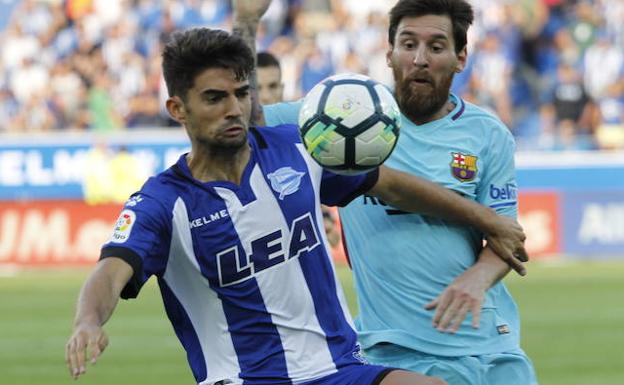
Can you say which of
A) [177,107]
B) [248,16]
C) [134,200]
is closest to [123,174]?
[248,16]

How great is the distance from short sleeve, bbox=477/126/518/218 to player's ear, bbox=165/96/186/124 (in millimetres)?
1470

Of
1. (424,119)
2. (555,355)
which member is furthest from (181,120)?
(555,355)

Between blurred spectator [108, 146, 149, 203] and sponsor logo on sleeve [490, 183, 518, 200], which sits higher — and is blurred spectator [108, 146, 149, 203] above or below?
above

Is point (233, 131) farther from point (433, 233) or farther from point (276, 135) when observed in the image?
point (433, 233)

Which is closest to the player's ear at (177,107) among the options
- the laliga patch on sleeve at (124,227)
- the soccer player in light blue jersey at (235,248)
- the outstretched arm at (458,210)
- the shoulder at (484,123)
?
the soccer player in light blue jersey at (235,248)

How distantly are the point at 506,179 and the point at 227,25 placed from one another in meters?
18.9

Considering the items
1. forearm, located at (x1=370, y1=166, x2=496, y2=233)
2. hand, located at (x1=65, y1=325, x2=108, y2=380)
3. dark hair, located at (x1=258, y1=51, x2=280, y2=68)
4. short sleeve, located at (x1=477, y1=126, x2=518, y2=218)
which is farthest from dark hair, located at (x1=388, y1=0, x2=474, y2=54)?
dark hair, located at (x1=258, y1=51, x2=280, y2=68)

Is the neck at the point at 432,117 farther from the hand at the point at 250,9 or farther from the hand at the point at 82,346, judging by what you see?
the hand at the point at 82,346

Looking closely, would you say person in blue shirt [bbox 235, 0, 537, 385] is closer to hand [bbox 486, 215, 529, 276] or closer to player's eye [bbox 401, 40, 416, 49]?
player's eye [bbox 401, 40, 416, 49]

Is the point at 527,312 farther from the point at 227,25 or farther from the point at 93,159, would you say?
the point at 227,25

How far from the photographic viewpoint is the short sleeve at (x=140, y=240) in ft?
17.4

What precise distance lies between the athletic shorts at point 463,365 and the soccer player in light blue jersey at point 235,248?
1.72ft

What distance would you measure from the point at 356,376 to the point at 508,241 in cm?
96

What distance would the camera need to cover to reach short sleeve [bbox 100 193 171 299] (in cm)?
530
